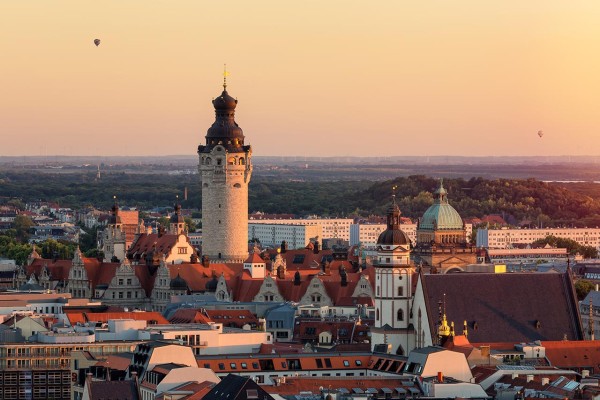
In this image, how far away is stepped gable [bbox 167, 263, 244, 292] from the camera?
147000 millimetres

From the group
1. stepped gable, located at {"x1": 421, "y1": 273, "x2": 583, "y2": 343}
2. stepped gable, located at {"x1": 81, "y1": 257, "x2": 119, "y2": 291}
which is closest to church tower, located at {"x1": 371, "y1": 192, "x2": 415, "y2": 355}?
stepped gable, located at {"x1": 421, "y1": 273, "x2": 583, "y2": 343}

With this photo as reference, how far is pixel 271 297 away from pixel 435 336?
37143 millimetres

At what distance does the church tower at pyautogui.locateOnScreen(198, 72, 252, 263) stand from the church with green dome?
1641 centimetres

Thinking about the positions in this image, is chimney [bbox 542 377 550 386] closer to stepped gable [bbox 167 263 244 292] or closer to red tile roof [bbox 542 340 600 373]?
red tile roof [bbox 542 340 600 373]

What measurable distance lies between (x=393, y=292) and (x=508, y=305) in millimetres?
5406

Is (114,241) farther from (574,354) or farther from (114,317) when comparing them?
(574,354)

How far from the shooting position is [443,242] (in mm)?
147500

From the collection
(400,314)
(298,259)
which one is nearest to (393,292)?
(400,314)

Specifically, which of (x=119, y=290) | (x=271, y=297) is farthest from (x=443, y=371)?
(x=119, y=290)

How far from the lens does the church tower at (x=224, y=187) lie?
530 ft

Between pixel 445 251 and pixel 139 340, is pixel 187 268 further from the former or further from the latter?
pixel 139 340

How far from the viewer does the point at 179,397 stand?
86750 mm

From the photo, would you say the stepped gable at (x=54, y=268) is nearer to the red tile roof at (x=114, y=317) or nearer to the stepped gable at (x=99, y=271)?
the stepped gable at (x=99, y=271)

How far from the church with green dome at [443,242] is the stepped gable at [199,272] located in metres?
12.3
